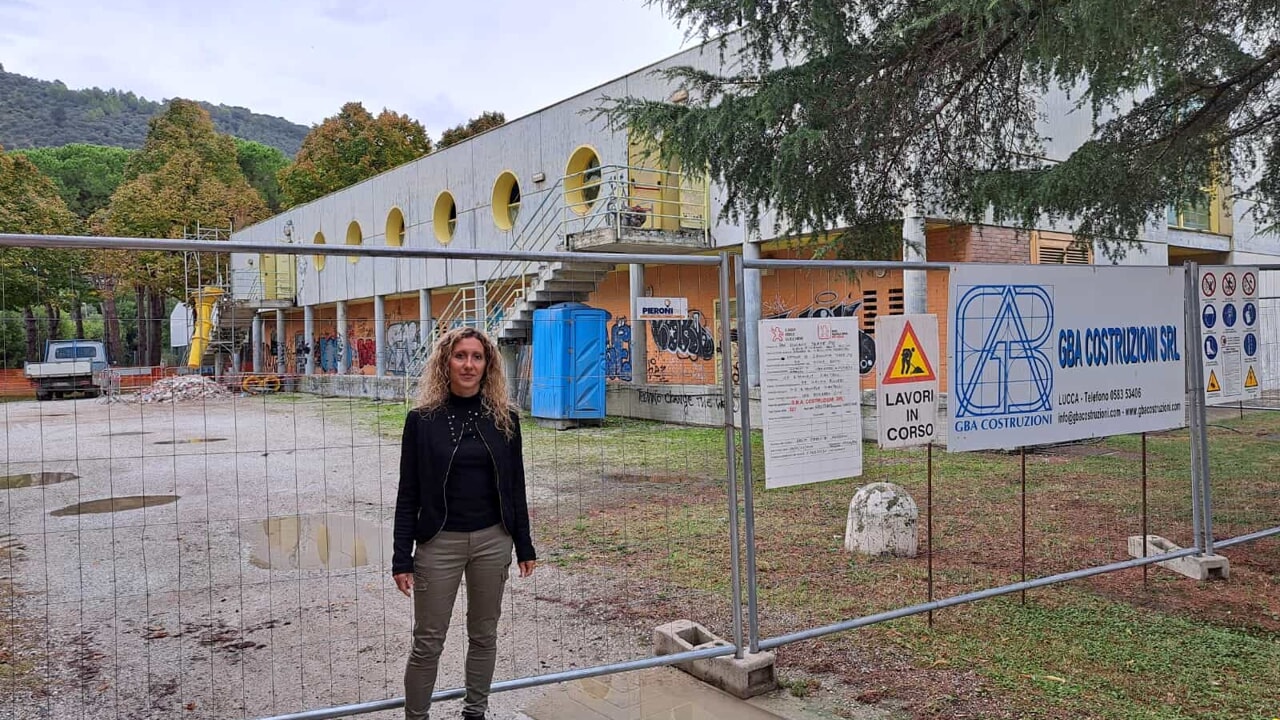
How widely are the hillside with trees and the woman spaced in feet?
455

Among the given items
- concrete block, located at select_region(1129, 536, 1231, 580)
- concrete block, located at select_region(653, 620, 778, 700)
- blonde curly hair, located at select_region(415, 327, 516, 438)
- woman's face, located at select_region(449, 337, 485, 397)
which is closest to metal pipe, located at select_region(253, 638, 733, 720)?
concrete block, located at select_region(653, 620, 778, 700)

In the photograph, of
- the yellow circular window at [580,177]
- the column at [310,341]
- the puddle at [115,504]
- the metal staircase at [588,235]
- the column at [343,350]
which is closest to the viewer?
the column at [343,350]

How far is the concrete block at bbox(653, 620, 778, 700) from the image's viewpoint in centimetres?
442

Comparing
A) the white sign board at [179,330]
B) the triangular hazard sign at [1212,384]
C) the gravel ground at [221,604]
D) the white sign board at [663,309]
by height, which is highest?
the white sign board at [663,309]

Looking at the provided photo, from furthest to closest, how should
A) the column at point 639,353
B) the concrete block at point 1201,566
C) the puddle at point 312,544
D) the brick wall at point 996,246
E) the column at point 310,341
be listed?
the brick wall at point 996,246
the puddle at point 312,544
the concrete block at point 1201,566
the column at point 639,353
the column at point 310,341

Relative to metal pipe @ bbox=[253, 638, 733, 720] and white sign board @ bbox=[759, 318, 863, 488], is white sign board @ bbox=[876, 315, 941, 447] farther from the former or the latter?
metal pipe @ bbox=[253, 638, 733, 720]

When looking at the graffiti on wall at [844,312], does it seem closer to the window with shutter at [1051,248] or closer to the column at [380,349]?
the column at [380,349]

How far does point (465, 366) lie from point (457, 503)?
0.56m

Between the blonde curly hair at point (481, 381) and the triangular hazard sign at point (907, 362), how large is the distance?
2365 mm

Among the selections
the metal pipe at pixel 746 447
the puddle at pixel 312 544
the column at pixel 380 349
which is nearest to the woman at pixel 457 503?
the column at pixel 380 349

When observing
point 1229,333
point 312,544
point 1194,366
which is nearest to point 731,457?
point 1194,366

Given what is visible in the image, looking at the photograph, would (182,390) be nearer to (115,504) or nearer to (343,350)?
(343,350)

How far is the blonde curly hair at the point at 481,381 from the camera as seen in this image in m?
3.65

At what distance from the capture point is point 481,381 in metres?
3.74
